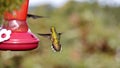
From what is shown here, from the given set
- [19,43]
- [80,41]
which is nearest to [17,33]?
[19,43]

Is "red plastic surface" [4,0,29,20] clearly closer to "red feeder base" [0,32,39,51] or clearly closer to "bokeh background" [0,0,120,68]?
"red feeder base" [0,32,39,51]

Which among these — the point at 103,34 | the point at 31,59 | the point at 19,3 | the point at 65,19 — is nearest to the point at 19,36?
the point at 19,3

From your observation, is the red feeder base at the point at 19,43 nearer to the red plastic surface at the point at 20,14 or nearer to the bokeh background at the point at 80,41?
the red plastic surface at the point at 20,14

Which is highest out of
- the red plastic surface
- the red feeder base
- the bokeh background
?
the red plastic surface

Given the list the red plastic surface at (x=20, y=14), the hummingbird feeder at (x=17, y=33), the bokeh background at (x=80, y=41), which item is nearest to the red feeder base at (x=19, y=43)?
the hummingbird feeder at (x=17, y=33)

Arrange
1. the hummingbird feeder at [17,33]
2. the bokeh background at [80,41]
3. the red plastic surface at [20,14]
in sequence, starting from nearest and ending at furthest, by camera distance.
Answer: the hummingbird feeder at [17,33] → the red plastic surface at [20,14] → the bokeh background at [80,41]

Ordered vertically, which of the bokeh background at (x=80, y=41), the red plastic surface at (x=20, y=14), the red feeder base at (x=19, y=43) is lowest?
the bokeh background at (x=80, y=41)

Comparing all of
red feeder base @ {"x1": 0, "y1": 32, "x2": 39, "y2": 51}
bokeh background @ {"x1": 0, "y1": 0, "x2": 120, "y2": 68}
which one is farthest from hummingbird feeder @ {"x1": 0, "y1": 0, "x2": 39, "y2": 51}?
bokeh background @ {"x1": 0, "y1": 0, "x2": 120, "y2": 68}
